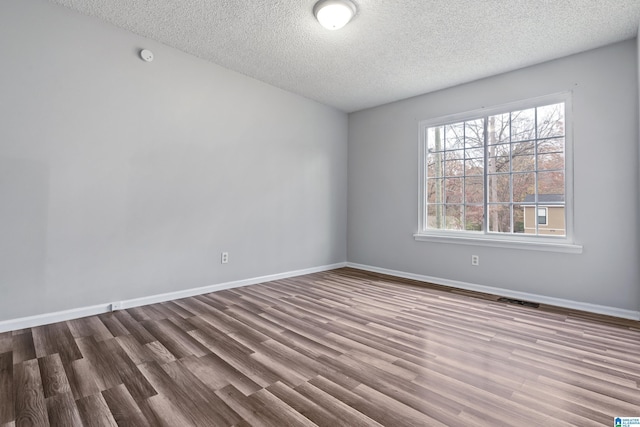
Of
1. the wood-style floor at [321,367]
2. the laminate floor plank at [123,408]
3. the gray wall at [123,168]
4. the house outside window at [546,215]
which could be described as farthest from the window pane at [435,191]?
the laminate floor plank at [123,408]

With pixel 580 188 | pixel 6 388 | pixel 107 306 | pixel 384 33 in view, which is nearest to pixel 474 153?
pixel 580 188

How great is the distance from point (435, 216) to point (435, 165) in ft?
2.42

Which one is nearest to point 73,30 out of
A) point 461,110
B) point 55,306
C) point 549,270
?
point 55,306

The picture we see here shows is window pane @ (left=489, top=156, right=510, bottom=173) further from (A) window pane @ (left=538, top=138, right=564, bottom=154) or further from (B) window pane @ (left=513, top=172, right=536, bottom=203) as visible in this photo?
(A) window pane @ (left=538, top=138, right=564, bottom=154)

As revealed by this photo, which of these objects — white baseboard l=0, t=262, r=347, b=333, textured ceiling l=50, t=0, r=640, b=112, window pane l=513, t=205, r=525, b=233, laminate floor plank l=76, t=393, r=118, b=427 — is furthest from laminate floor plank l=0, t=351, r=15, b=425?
window pane l=513, t=205, r=525, b=233

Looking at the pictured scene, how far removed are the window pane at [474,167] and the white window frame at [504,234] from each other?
563mm

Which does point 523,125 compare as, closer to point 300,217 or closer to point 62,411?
point 300,217

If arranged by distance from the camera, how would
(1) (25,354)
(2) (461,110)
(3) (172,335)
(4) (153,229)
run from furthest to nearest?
(2) (461,110) < (4) (153,229) < (3) (172,335) < (1) (25,354)

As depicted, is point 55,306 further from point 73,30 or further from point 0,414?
point 73,30

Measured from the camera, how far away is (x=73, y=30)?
2730mm

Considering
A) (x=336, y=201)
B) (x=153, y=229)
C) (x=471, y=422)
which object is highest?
(x=336, y=201)

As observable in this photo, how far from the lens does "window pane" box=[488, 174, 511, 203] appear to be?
3816 mm

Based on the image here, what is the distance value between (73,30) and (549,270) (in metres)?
5.24

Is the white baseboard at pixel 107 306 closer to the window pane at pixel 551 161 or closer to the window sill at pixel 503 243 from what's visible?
the window sill at pixel 503 243
